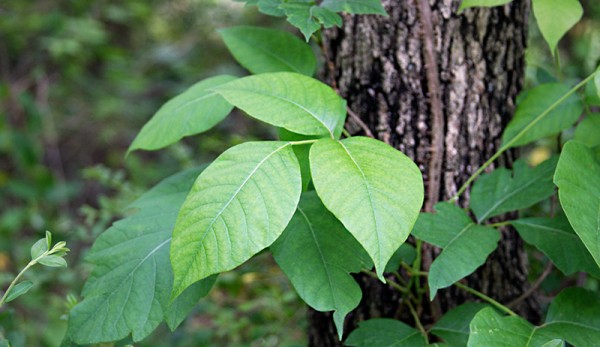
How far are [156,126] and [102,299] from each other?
0.39 meters

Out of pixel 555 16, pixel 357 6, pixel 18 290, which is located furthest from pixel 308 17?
pixel 18 290

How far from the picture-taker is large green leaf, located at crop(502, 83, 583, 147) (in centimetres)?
126

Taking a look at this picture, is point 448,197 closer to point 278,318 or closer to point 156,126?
point 156,126

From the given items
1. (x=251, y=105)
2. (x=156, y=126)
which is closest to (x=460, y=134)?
(x=251, y=105)

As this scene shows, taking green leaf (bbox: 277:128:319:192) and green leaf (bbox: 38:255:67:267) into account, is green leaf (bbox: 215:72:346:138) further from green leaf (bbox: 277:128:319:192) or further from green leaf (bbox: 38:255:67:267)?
green leaf (bbox: 38:255:67:267)

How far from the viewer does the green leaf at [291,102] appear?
97 cm

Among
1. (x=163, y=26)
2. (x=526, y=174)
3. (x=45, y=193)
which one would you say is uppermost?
(x=526, y=174)

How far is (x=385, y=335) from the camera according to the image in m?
1.16

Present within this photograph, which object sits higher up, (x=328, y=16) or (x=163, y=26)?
(x=328, y=16)

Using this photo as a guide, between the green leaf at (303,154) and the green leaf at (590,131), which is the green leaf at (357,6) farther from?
the green leaf at (590,131)

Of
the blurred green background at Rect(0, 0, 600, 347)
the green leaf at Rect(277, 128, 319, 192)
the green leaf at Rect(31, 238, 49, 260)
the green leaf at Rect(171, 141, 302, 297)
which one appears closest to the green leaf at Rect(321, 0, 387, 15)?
the green leaf at Rect(277, 128, 319, 192)

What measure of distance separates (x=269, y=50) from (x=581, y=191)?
73 centimetres

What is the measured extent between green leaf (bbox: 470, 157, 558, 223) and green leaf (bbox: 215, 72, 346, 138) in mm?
397

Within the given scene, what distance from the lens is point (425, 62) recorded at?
1.30 meters
